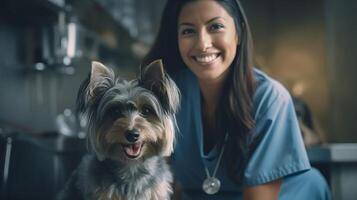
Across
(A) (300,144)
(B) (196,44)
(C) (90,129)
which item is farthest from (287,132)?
(C) (90,129)

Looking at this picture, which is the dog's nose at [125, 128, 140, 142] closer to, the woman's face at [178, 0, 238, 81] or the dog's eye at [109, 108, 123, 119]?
the dog's eye at [109, 108, 123, 119]

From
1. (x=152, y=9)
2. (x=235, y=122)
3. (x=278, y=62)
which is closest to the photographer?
(x=235, y=122)

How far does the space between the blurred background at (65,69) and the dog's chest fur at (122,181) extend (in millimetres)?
96

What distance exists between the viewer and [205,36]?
655 millimetres

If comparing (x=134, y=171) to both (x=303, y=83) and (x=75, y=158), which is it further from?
(x=303, y=83)

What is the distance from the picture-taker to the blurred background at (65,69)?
74 cm

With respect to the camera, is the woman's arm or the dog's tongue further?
the woman's arm

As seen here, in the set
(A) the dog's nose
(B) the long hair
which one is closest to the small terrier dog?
(A) the dog's nose

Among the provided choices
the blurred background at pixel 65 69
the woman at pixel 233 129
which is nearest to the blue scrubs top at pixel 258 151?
the woman at pixel 233 129

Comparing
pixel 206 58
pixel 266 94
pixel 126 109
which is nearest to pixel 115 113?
pixel 126 109

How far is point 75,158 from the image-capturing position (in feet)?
2.40

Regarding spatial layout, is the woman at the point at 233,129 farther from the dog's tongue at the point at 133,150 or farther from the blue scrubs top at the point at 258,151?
the dog's tongue at the point at 133,150

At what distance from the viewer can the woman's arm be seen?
723mm

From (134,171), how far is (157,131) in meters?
0.08
